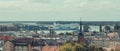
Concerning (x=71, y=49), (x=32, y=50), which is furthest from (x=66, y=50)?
(x=32, y=50)

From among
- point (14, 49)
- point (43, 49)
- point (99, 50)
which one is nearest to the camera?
point (99, 50)

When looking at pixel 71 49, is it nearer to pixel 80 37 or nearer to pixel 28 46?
pixel 28 46

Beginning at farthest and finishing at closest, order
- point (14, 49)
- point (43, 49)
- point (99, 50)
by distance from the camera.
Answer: point (43, 49), point (14, 49), point (99, 50)

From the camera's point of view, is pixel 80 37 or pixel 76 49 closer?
pixel 76 49

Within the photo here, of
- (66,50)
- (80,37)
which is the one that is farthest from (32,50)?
(80,37)

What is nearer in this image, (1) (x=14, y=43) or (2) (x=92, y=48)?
(2) (x=92, y=48)

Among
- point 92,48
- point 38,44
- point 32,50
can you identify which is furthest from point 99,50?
point 38,44

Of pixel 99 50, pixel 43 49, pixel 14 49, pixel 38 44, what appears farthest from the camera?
pixel 38 44

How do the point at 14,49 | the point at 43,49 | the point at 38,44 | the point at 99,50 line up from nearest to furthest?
1. the point at 99,50
2. the point at 14,49
3. the point at 43,49
4. the point at 38,44

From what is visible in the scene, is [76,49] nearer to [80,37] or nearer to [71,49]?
[71,49]
